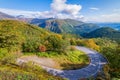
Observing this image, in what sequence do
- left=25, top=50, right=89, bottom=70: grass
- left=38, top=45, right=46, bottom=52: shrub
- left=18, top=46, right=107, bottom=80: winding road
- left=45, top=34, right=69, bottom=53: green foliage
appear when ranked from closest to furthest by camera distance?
left=18, top=46, right=107, bottom=80: winding road < left=25, top=50, right=89, bottom=70: grass < left=38, top=45, right=46, bottom=52: shrub < left=45, top=34, right=69, bottom=53: green foliage

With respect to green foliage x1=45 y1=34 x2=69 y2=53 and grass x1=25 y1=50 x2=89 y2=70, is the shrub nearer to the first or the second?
grass x1=25 y1=50 x2=89 y2=70

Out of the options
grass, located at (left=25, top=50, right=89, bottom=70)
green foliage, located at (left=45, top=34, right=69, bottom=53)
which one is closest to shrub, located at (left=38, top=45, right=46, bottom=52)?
grass, located at (left=25, top=50, right=89, bottom=70)

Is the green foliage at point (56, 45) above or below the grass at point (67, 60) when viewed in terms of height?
above

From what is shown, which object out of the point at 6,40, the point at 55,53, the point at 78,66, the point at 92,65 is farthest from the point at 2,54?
the point at 92,65

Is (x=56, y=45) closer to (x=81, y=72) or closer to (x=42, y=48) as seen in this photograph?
(x=42, y=48)

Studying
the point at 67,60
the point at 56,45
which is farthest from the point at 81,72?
the point at 56,45

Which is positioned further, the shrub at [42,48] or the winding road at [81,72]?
the shrub at [42,48]

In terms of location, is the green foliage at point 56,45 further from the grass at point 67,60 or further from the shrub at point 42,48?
the shrub at point 42,48

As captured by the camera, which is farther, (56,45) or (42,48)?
(56,45)

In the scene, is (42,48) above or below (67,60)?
above

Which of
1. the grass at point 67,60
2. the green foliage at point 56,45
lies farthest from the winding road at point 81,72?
the green foliage at point 56,45

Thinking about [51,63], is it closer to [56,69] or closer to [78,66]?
[56,69]
